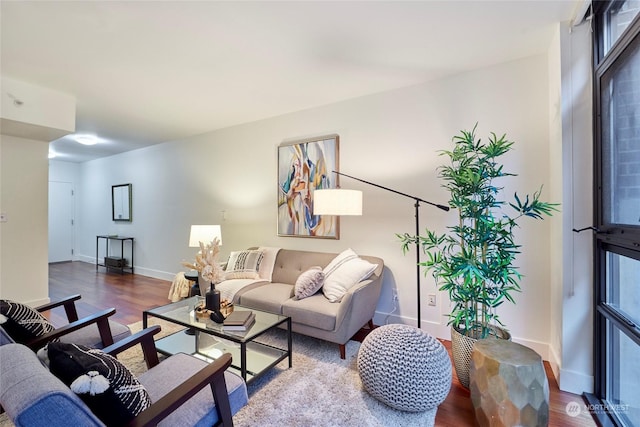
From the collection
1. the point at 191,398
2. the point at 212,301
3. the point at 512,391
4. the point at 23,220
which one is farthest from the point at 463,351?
the point at 23,220

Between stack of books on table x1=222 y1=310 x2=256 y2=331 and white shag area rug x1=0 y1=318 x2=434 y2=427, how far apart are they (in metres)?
0.38

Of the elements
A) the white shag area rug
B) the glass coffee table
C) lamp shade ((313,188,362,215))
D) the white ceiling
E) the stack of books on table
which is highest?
the white ceiling

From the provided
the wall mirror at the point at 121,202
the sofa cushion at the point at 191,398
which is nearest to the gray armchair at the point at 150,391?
the sofa cushion at the point at 191,398

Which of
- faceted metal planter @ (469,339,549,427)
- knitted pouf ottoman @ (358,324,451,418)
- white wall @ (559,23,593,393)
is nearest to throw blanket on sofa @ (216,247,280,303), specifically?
knitted pouf ottoman @ (358,324,451,418)

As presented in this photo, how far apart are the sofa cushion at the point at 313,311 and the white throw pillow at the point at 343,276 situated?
0.09 meters

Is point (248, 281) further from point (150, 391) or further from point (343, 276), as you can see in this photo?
point (150, 391)

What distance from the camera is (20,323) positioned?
1.58 m

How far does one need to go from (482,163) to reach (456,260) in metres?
0.66

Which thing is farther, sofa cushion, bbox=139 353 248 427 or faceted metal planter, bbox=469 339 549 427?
faceted metal planter, bbox=469 339 549 427

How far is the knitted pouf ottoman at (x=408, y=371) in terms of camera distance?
5.36 ft

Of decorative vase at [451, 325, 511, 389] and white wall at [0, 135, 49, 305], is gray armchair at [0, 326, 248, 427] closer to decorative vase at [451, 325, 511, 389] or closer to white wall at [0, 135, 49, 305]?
decorative vase at [451, 325, 511, 389]

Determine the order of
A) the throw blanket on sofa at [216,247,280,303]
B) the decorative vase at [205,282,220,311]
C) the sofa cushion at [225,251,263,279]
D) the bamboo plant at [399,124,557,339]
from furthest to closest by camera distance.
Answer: the sofa cushion at [225,251,263,279], the throw blanket on sofa at [216,247,280,303], the decorative vase at [205,282,220,311], the bamboo plant at [399,124,557,339]

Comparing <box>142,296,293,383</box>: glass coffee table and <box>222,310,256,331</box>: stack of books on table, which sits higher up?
<box>222,310,256,331</box>: stack of books on table

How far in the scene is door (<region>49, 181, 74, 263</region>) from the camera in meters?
6.48
